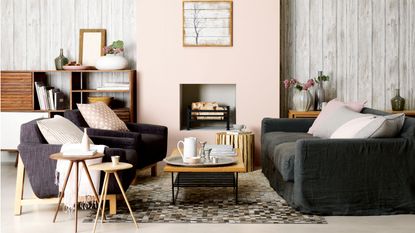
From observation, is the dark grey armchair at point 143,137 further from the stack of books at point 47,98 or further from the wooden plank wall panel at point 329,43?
the wooden plank wall panel at point 329,43

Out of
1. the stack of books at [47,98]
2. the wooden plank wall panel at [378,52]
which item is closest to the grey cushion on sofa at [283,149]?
the wooden plank wall panel at [378,52]

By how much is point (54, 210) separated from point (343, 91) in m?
3.99

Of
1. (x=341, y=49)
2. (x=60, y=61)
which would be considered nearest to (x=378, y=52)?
(x=341, y=49)

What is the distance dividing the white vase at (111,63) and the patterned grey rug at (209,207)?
174cm

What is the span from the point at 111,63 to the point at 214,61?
1.16 meters

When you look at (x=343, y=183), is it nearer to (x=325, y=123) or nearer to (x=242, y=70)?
(x=325, y=123)

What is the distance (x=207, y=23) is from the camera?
748 centimetres

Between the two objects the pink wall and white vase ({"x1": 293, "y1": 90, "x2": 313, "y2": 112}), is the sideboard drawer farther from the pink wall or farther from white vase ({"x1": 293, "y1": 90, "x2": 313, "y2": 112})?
white vase ({"x1": 293, "y1": 90, "x2": 313, "y2": 112})

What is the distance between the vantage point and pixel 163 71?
753 cm

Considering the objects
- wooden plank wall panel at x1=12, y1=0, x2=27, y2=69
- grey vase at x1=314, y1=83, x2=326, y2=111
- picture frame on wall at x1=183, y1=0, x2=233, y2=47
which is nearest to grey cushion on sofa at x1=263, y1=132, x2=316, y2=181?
grey vase at x1=314, y1=83, x2=326, y2=111

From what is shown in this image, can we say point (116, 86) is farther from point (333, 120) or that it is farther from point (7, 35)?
point (333, 120)

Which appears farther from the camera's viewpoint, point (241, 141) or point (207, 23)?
point (207, 23)

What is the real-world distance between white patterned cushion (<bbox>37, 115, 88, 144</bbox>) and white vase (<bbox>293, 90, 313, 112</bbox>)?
9.73 ft

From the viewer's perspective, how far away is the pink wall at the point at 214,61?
24.4ft
